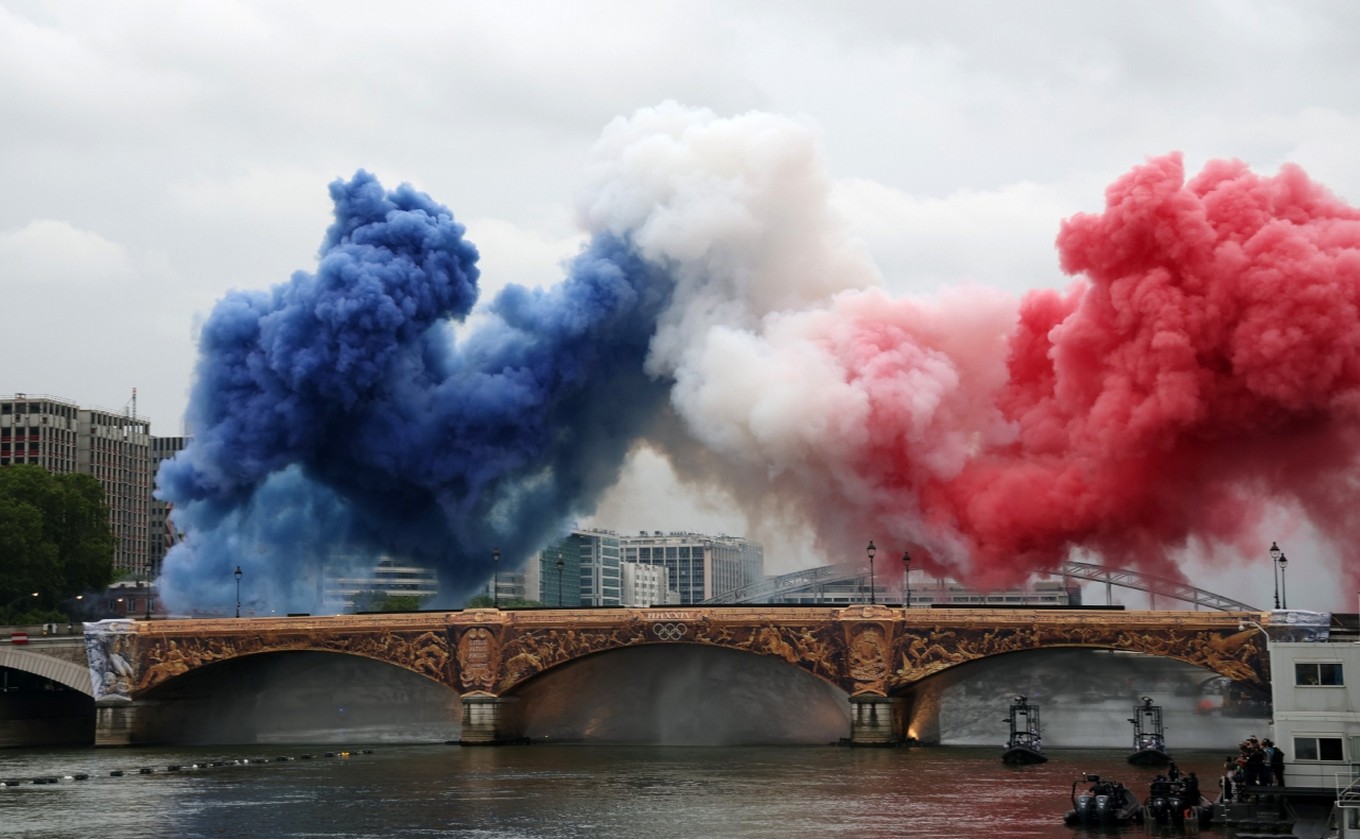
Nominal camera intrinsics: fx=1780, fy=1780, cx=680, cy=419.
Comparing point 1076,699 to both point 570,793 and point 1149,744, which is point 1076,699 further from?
point 570,793

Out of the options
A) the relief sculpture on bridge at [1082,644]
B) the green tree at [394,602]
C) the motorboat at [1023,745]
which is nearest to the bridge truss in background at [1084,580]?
the relief sculpture on bridge at [1082,644]

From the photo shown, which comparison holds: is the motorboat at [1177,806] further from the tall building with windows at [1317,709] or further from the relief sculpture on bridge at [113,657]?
the relief sculpture on bridge at [113,657]

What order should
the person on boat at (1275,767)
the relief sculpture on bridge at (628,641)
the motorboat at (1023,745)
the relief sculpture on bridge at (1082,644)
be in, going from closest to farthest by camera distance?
the person on boat at (1275,767)
the motorboat at (1023,745)
the relief sculpture on bridge at (1082,644)
the relief sculpture on bridge at (628,641)

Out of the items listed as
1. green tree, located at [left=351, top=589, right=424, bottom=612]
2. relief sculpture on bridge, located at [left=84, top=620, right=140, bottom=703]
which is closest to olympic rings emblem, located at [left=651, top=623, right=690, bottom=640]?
relief sculpture on bridge, located at [left=84, top=620, right=140, bottom=703]

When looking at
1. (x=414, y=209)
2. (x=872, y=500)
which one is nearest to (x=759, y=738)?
(x=872, y=500)

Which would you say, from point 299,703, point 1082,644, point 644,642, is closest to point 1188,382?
point 1082,644
